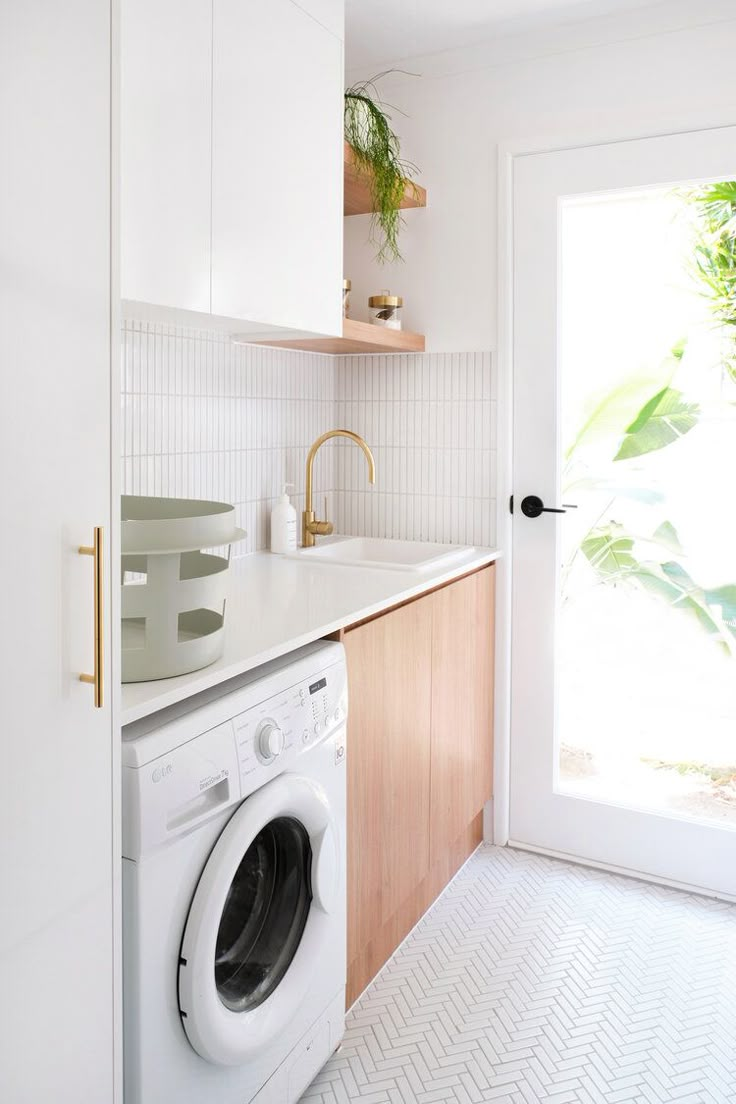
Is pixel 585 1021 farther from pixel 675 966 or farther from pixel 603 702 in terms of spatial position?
pixel 603 702

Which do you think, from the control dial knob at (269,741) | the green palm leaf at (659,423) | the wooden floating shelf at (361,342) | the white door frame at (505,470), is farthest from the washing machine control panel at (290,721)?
the green palm leaf at (659,423)

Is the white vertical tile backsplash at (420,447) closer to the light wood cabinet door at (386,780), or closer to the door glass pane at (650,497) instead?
the door glass pane at (650,497)

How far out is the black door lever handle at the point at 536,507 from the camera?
8.38 feet

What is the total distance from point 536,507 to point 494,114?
1.16 metres

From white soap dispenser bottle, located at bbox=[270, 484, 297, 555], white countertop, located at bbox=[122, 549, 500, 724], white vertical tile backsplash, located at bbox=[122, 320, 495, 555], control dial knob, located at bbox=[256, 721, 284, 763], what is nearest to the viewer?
white countertop, located at bbox=[122, 549, 500, 724]

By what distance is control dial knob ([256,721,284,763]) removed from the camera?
1.40 meters

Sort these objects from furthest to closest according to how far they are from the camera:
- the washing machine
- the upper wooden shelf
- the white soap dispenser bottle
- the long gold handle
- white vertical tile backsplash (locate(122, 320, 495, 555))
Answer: the white soap dispenser bottle < the upper wooden shelf < white vertical tile backsplash (locate(122, 320, 495, 555)) < the washing machine < the long gold handle

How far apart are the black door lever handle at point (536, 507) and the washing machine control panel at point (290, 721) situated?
1101 mm

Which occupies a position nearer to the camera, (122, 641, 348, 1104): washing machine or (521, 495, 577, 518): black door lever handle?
(122, 641, 348, 1104): washing machine

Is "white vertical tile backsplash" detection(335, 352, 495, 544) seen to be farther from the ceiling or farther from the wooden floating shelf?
the ceiling

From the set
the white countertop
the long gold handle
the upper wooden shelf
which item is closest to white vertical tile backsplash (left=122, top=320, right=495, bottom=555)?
the white countertop

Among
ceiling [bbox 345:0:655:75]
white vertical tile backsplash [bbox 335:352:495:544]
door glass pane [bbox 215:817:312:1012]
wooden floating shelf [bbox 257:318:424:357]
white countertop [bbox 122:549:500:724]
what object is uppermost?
ceiling [bbox 345:0:655:75]

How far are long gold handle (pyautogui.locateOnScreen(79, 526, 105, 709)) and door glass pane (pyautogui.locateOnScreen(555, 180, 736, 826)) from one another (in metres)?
1.79

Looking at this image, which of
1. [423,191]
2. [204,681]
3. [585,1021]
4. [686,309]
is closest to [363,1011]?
[585,1021]
